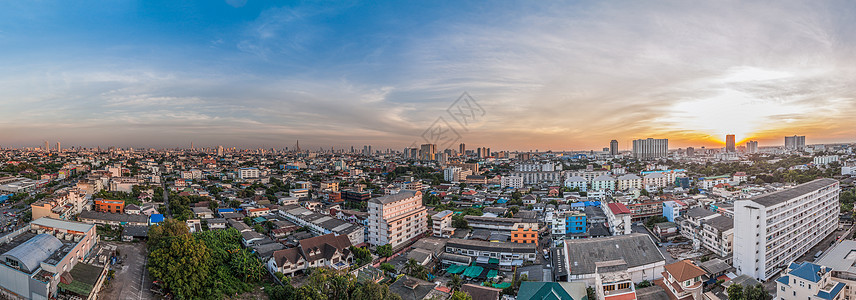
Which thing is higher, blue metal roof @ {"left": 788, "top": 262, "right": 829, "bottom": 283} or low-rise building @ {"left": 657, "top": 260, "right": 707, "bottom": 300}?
blue metal roof @ {"left": 788, "top": 262, "right": 829, "bottom": 283}

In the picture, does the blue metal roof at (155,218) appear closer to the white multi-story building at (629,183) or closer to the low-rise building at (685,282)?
the low-rise building at (685,282)

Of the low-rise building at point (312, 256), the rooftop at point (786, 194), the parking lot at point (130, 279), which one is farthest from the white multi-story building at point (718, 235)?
the parking lot at point (130, 279)

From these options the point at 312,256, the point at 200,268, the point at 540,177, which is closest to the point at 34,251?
the point at 200,268

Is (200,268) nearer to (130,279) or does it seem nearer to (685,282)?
(130,279)

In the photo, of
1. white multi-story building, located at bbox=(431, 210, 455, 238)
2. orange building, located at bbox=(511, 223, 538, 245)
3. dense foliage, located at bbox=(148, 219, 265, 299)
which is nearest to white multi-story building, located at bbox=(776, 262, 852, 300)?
orange building, located at bbox=(511, 223, 538, 245)

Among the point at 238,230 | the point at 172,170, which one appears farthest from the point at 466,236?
the point at 172,170

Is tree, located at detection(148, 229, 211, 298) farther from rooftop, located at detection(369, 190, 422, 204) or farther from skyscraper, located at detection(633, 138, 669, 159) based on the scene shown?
skyscraper, located at detection(633, 138, 669, 159)
